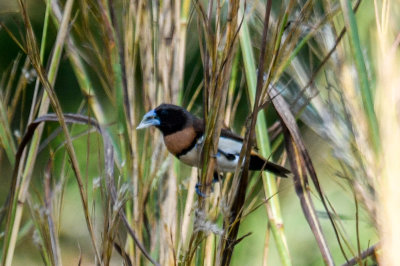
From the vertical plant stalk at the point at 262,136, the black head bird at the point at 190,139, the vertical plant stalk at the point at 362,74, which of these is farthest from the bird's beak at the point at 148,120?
the vertical plant stalk at the point at 362,74

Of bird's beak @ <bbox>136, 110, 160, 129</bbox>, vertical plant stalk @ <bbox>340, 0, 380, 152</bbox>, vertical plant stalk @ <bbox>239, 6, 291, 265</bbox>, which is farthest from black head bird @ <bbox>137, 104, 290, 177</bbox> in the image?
vertical plant stalk @ <bbox>340, 0, 380, 152</bbox>

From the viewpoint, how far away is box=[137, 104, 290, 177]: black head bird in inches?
40.1

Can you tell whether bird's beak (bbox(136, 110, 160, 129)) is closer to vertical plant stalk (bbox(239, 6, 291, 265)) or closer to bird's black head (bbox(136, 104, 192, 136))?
bird's black head (bbox(136, 104, 192, 136))

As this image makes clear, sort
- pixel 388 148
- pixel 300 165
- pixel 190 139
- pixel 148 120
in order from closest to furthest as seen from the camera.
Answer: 1. pixel 388 148
2. pixel 300 165
3. pixel 148 120
4. pixel 190 139

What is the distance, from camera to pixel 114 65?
833mm

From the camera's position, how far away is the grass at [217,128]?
1.97ft

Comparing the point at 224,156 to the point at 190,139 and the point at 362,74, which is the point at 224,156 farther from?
the point at 362,74

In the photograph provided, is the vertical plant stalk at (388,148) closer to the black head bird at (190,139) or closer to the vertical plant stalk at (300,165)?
the vertical plant stalk at (300,165)

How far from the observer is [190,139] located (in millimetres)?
1125

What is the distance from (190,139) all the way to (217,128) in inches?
19.8

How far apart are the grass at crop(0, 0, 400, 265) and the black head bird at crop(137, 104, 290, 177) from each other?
0.17 ft

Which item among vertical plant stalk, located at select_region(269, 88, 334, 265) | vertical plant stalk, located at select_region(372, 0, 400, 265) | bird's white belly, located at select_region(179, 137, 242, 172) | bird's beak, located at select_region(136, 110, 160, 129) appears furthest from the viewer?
bird's white belly, located at select_region(179, 137, 242, 172)

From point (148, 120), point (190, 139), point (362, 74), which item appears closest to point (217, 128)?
point (362, 74)

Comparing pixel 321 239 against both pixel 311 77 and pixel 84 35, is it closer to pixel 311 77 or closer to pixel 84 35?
pixel 311 77
